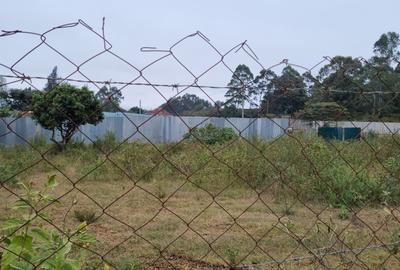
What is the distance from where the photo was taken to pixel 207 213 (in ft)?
16.1

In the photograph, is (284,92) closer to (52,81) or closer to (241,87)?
(241,87)

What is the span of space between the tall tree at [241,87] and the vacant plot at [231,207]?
0.71 feet

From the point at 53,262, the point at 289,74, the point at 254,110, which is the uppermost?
the point at 289,74

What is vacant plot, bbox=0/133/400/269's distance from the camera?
2797 mm

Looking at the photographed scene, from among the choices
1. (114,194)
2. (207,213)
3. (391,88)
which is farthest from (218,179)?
(391,88)

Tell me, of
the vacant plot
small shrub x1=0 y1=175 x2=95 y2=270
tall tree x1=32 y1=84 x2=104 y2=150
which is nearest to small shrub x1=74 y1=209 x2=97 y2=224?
the vacant plot

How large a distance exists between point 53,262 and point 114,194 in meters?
5.09

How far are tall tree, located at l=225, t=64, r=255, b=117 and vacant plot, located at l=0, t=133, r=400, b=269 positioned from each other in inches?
8.5

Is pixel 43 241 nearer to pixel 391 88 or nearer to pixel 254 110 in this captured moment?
pixel 254 110

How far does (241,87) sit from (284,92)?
0.21 m

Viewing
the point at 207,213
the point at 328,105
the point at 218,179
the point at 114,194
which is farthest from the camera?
the point at 218,179

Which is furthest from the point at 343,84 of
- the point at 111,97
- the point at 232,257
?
the point at 232,257

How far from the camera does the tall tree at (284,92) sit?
1.66m

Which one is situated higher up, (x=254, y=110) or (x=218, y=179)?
(x=254, y=110)
